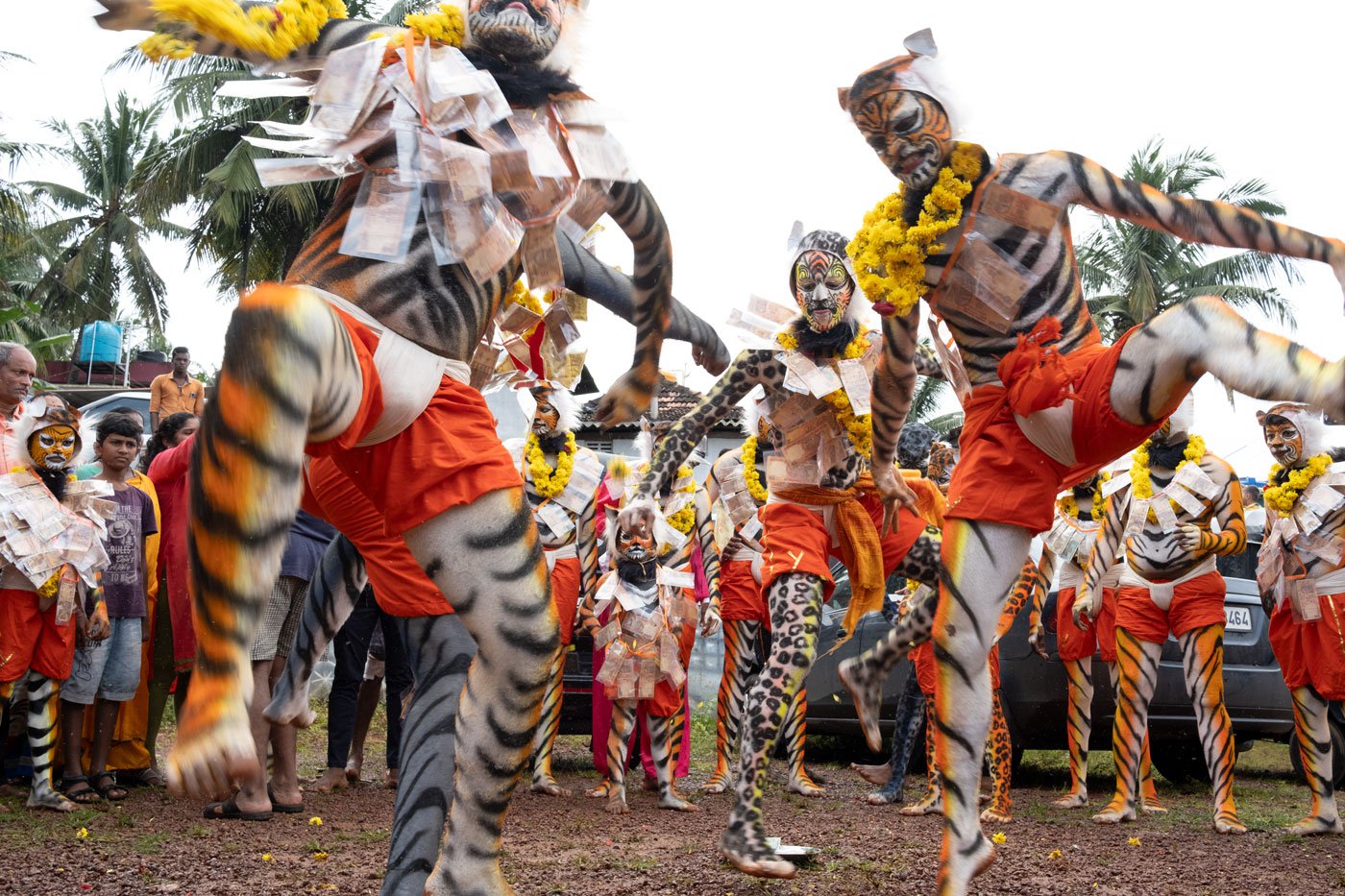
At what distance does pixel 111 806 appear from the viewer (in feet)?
20.1

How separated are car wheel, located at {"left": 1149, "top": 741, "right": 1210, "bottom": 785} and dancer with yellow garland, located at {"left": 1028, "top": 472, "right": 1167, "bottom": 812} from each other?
1264 mm

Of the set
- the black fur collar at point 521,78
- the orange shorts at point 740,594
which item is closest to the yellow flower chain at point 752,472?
the orange shorts at point 740,594

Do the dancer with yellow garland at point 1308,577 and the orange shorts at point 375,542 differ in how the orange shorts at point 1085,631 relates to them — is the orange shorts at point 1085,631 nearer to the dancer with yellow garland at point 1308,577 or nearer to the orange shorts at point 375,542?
the dancer with yellow garland at point 1308,577

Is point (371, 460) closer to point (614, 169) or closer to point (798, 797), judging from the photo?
point (614, 169)

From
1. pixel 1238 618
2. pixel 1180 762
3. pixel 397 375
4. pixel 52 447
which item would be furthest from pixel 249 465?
pixel 1180 762

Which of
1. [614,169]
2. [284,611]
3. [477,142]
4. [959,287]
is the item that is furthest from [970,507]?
[284,611]

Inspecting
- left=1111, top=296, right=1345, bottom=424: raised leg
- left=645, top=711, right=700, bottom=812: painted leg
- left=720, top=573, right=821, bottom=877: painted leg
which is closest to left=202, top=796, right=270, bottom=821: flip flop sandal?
left=645, top=711, right=700, bottom=812: painted leg

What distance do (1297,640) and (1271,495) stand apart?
809 mm

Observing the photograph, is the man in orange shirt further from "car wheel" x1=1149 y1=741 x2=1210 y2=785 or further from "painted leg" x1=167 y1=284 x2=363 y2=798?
"painted leg" x1=167 y1=284 x2=363 y2=798

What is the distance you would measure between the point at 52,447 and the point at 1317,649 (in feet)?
22.3

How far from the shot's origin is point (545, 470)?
7.68m

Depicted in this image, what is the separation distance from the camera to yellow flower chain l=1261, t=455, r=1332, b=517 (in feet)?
21.7

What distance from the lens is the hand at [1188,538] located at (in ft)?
21.3

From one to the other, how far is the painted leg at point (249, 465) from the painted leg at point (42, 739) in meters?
4.54
